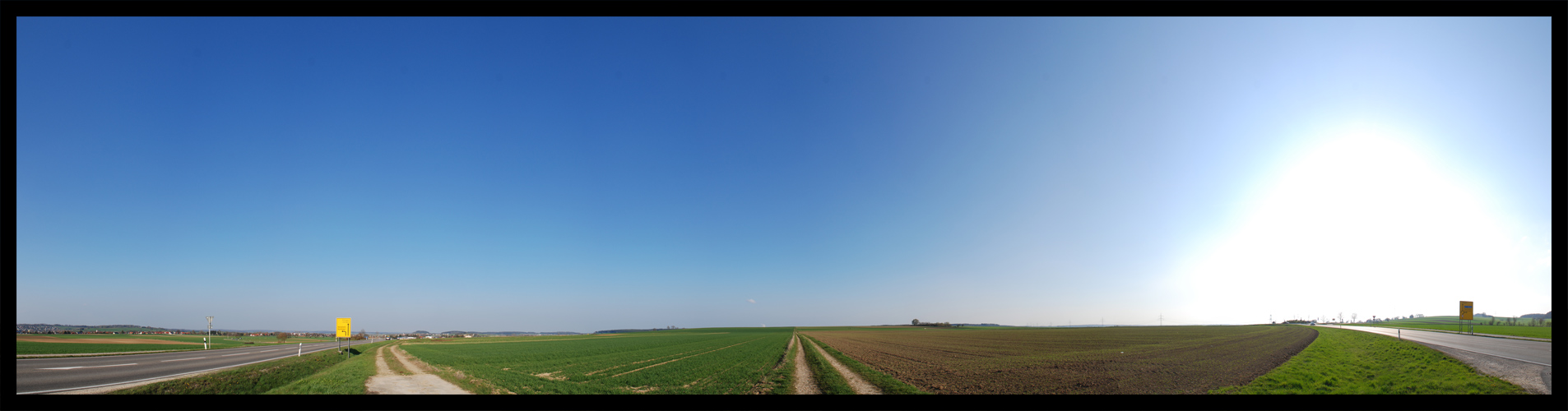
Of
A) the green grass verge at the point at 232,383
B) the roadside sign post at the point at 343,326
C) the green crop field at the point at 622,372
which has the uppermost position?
the green grass verge at the point at 232,383

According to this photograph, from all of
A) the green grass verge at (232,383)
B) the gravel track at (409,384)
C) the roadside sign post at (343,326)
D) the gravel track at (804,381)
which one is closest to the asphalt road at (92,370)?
the green grass verge at (232,383)

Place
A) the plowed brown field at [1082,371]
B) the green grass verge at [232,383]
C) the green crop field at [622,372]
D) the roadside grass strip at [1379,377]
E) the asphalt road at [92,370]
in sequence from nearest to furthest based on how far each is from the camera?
the roadside grass strip at [1379,377]
the green grass verge at [232,383]
the asphalt road at [92,370]
the plowed brown field at [1082,371]
the green crop field at [622,372]

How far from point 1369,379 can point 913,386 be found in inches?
536

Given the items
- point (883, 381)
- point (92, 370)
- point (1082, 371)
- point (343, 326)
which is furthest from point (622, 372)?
point (1082, 371)

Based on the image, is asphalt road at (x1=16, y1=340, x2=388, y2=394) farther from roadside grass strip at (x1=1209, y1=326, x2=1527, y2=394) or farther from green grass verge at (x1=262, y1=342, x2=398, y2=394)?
roadside grass strip at (x1=1209, y1=326, x2=1527, y2=394)

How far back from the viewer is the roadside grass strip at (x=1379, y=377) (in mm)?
13758

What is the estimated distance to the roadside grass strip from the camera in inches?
542

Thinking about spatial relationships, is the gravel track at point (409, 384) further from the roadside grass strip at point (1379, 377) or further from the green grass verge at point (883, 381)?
the roadside grass strip at point (1379, 377)

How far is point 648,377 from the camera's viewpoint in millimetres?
21281

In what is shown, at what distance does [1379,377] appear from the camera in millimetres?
16125

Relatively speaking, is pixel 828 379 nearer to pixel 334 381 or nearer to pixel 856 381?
pixel 856 381

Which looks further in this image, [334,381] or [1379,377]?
[334,381]

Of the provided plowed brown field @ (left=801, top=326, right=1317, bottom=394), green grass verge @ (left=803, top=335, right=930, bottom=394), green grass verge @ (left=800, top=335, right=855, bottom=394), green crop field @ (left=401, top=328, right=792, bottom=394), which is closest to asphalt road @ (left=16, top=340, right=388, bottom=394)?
green crop field @ (left=401, top=328, right=792, bottom=394)
